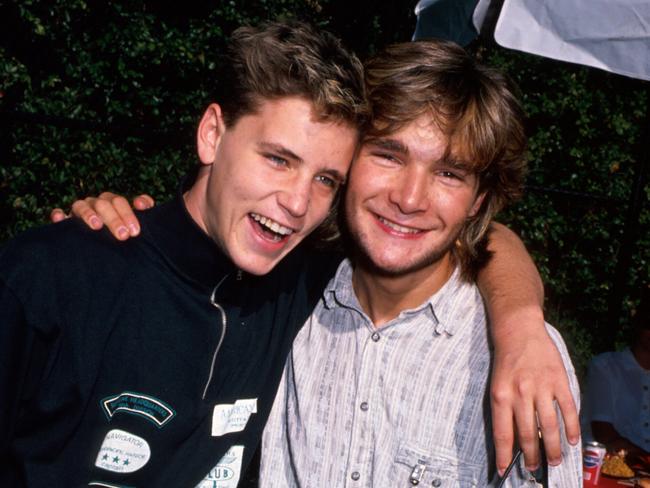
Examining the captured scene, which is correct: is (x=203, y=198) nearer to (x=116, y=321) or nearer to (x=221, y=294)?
(x=221, y=294)

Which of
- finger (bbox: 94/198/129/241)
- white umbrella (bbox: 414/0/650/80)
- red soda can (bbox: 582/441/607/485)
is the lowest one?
red soda can (bbox: 582/441/607/485)

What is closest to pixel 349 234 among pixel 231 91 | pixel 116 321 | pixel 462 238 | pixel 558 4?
pixel 462 238

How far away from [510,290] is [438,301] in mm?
236

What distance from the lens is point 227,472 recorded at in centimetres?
220

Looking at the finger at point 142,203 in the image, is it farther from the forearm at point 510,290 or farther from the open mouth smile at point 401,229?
the forearm at point 510,290

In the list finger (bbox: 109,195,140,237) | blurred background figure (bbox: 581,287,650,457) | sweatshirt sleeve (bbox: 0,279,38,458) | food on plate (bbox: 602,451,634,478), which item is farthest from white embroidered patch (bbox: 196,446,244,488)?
blurred background figure (bbox: 581,287,650,457)

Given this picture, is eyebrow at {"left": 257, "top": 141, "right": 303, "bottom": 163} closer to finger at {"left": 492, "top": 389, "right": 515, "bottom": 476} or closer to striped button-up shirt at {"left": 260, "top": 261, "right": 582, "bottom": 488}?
striped button-up shirt at {"left": 260, "top": 261, "right": 582, "bottom": 488}

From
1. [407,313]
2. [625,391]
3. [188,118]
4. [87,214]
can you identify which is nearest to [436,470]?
[407,313]

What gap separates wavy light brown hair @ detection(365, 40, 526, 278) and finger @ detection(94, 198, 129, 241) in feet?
2.75

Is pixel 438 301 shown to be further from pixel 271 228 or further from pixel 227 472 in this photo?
pixel 227 472

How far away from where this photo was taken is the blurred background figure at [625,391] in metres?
4.46

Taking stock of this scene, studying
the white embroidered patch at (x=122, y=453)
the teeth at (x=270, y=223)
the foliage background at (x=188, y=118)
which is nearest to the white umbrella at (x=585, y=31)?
the foliage background at (x=188, y=118)

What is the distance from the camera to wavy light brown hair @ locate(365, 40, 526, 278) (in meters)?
2.35

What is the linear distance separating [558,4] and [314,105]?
4.32 ft
